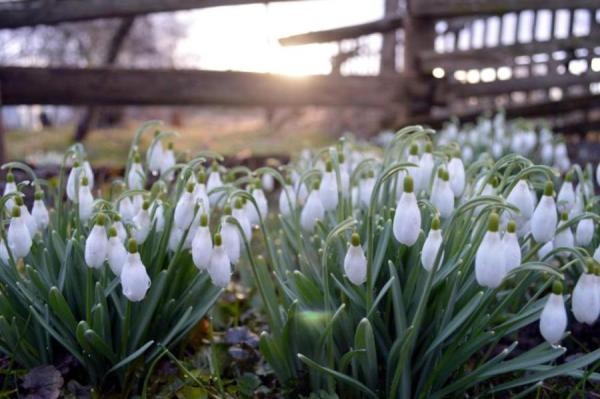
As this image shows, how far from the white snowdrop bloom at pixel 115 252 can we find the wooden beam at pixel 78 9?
127 inches

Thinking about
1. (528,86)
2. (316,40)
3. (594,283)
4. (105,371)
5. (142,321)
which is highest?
(316,40)

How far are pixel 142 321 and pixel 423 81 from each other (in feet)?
13.6

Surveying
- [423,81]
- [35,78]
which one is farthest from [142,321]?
[423,81]

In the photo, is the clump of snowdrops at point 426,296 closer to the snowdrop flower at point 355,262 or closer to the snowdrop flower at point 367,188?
the snowdrop flower at point 355,262

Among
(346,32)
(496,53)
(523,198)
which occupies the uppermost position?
(346,32)

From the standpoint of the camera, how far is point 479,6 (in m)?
4.94

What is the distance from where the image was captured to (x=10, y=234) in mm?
1564

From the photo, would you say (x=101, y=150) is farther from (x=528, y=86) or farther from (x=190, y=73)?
(x=528, y=86)

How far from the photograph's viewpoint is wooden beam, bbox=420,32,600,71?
4.93 meters

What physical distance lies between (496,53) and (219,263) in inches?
172

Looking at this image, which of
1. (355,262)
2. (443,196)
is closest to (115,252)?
(355,262)

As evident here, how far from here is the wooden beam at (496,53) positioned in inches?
194

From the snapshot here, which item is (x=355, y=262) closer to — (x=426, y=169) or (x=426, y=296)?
(x=426, y=296)

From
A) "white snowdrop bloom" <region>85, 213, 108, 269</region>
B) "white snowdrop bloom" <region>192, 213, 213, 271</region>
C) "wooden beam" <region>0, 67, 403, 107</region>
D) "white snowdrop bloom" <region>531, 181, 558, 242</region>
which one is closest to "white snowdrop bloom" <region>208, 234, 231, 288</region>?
"white snowdrop bloom" <region>192, 213, 213, 271</region>
